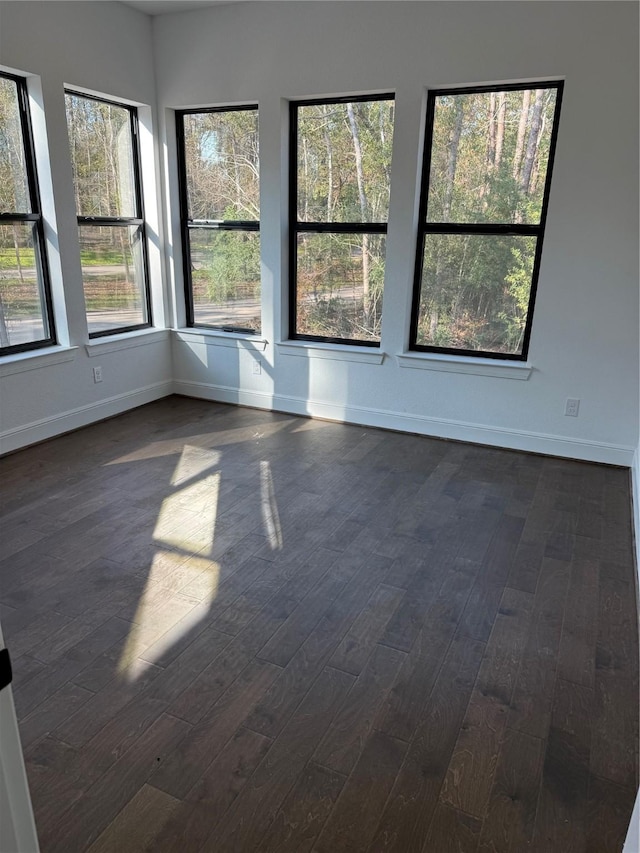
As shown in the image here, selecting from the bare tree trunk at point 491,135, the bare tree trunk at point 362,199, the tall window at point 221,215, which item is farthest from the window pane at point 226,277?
the bare tree trunk at point 491,135

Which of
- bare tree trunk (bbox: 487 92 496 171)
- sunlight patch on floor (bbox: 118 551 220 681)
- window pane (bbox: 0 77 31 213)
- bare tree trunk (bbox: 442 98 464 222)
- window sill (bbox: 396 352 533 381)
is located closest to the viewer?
sunlight patch on floor (bbox: 118 551 220 681)

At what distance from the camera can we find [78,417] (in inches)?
167

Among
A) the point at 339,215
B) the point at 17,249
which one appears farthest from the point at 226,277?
the point at 17,249

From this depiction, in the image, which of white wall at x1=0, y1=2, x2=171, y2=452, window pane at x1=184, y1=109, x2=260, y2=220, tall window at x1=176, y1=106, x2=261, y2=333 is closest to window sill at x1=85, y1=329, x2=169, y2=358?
white wall at x1=0, y1=2, x2=171, y2=452

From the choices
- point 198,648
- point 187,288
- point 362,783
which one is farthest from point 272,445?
point 362,783

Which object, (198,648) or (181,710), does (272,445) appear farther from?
(181,710)

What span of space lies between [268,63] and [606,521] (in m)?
3.63

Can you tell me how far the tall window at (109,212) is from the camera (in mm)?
4062

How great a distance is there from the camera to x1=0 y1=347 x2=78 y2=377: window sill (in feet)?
12.0

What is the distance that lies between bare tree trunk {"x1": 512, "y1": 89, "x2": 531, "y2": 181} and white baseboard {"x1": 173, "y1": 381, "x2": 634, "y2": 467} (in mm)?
1653

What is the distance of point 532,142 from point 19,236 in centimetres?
324

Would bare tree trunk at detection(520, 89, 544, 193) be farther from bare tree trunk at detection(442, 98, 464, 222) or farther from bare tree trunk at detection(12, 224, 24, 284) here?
bare tree trunk at detection(12, 224, 24, 284)

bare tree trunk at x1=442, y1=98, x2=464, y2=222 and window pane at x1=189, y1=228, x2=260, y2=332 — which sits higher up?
bare tree trunk at x1=442, y1=98, x2=464, y2=222

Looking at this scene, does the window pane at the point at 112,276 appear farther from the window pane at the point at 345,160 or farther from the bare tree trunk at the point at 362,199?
the bare tree trunk at the point at 362,199
